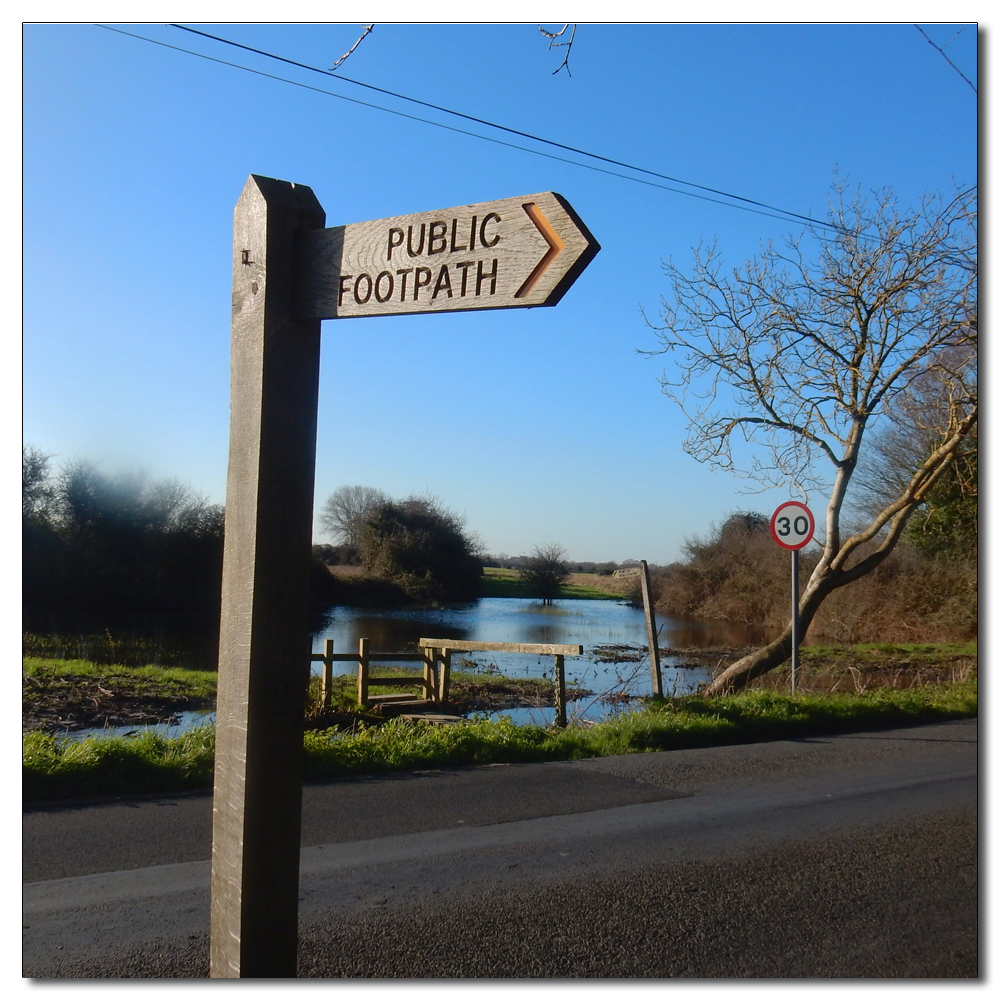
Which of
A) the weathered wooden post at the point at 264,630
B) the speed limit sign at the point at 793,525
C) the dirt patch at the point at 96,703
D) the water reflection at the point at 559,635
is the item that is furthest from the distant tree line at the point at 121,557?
the weathered wooden post at the point at 264,630

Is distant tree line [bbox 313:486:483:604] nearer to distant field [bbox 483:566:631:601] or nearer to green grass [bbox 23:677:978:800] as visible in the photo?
distant field [bbox 483:566:631:601]

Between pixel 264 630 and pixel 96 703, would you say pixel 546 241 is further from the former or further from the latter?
pixel 96 703

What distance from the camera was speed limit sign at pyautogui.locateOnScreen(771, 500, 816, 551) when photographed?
1182cm

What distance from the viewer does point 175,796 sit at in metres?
6.10

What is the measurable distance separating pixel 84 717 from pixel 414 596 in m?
26.0

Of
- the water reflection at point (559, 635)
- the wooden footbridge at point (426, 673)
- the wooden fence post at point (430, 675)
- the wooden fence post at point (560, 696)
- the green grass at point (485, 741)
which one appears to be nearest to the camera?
the green grass at point (485, 741)

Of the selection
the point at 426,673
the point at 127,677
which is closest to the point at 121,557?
the point at 127,677

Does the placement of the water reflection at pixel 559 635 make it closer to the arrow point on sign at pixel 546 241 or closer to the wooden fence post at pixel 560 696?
the wooden fence post at pixel 560 696

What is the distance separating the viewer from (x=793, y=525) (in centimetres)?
1197

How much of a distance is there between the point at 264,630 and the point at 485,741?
5.99 m

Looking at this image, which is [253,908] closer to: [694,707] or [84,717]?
[694,707]

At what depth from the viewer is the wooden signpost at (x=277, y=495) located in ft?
7.75

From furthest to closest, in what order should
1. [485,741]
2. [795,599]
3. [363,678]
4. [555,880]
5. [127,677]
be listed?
[127,677] → [363,678] → [795,599] → [485,741] → [555,880]

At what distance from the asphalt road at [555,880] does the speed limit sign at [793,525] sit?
16.3 ft
